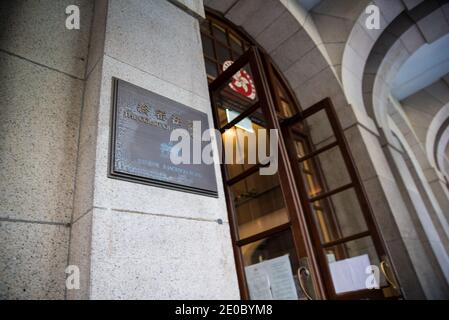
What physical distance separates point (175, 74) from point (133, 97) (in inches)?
19.8

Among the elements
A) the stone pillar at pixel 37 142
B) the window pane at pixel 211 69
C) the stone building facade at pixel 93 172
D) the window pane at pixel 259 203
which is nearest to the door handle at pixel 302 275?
the stone building facade at pixel 93 172

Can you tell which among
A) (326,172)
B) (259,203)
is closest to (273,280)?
(326,172)

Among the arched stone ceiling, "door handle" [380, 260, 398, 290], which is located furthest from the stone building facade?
the arched stone ceiling

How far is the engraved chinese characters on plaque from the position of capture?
5.16 feet

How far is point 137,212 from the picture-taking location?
1.50m

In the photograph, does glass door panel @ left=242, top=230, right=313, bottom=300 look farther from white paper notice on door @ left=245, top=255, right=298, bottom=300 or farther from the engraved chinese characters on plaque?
the engraved chinese characters on plaque

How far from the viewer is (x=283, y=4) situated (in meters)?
4.66

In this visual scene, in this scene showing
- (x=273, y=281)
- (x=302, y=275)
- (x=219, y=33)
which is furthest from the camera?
(x=219, y=33)

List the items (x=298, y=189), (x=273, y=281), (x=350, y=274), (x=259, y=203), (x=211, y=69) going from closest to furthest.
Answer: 1. (x=273, y=281)
2. (x=350, y=274)
3. (x=298, y=189)
4. (x=211, y=69)
5. (x=259, y=203)

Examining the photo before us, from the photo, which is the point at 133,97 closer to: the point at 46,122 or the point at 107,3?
the point at 46,122

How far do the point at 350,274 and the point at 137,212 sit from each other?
9.61 feet

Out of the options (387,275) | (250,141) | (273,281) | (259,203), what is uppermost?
(259,203)

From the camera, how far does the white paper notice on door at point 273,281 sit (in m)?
2.88

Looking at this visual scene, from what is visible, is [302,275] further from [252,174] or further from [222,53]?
[222,53]
